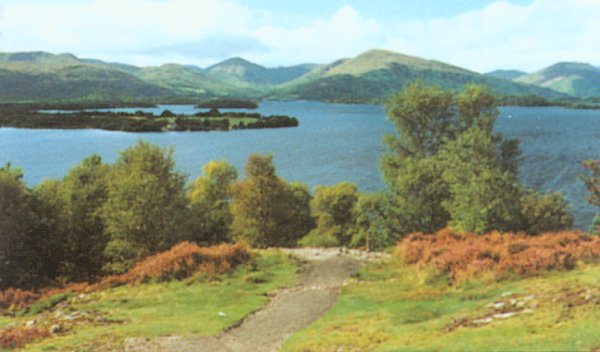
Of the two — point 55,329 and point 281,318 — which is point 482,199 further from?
point 55,329

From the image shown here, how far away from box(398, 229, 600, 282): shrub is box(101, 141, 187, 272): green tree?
20.6 m

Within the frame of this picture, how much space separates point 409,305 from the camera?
22062 millimetres

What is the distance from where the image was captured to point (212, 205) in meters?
74.5

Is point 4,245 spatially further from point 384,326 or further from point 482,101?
point 482,101

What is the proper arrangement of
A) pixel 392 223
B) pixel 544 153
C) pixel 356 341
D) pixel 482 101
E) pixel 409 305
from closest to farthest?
pixel 356 341 < pixel 409 305 < pixel 392 223 < pixel 482 101 < pixel 544 153

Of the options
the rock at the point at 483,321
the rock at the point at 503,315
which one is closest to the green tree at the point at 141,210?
the rock at the point at 483,321

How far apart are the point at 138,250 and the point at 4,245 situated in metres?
9.45

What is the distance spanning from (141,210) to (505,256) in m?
28.2

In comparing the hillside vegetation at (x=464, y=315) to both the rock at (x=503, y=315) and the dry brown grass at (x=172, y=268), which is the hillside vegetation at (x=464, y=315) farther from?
the dry brown grass at (x=172, y=268)

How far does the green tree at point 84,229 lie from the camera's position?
41969mm

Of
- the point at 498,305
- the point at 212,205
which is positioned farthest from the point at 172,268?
the point at 212,205

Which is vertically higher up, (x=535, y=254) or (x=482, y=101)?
(x=482, y=101)

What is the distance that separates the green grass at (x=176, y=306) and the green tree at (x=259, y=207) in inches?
832

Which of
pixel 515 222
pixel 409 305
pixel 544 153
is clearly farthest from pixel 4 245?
pixel 544 153
